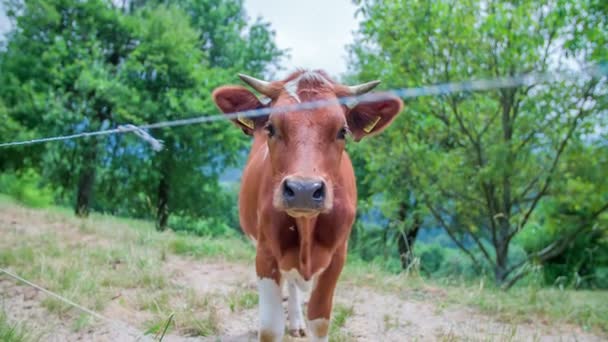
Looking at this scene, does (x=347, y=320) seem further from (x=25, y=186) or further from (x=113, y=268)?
(x=25, y=186)

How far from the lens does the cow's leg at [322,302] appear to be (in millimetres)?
3318

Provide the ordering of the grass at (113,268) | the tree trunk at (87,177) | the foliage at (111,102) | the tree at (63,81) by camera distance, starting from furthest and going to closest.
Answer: the tree trunk at (87,177), the foliage at (111,102), the tree at (63,81), the grass at (113,268)

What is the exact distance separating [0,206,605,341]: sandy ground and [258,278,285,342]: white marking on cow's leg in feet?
2.31

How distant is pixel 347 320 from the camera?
4414mm

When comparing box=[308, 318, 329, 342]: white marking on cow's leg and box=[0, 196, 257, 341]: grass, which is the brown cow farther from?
box=[0, 196, 257, 341]: grass

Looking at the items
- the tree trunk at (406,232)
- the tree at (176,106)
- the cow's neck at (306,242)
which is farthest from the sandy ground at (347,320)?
the tree at (176,106)

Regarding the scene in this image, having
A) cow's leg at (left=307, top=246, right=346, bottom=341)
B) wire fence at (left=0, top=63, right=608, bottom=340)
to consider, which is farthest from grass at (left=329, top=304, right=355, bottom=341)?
wire fence at (left=0, top=63, right=608, bottom=340)

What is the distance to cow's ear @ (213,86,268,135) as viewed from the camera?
346cm

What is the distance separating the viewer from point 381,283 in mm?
5938

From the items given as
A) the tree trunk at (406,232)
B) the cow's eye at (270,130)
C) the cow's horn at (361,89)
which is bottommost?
the tree trunk at (406,232)

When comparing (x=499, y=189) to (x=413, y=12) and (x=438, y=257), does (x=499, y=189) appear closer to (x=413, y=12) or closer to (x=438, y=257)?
(x=413, y=12)

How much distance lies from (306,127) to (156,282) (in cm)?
298

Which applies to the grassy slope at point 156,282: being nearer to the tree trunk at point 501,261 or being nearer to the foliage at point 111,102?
the tree trunk at point 501,261

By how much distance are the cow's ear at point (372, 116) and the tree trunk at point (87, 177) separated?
42.2ft
